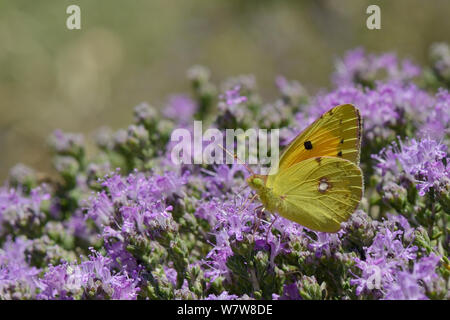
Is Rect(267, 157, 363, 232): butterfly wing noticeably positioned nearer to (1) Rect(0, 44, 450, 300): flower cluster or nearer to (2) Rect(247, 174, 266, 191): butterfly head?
(2) Rect(247, 174, 266, 191): butterfly head

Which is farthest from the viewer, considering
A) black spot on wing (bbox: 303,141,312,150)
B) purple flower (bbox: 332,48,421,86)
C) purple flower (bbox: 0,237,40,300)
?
purple flower (bbox: 332,48,421,86)

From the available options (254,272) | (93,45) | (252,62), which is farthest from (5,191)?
(252,62)

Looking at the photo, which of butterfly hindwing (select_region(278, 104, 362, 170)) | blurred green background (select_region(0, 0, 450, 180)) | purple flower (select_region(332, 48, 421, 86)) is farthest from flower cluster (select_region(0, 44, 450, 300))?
blurred green background (select_region(0, 0, 450, 180))

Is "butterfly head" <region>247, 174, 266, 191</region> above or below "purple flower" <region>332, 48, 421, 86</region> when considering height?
below

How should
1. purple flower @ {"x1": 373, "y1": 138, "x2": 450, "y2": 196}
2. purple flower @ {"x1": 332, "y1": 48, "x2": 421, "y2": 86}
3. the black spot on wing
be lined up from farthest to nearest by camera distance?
purple flower @ {"x1": 332, "y1": 48, "x2": 421, "y2": 86} < purple flower @ {"x1": 373, "y1": 138, "x2": 450, "y2": 196} < the black spot on wing

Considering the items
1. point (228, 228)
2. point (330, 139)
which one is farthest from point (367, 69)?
point (228, 228)

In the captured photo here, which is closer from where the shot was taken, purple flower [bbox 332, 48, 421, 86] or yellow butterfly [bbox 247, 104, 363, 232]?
yellow butterfly [bbox 247, 104, 363, 232]

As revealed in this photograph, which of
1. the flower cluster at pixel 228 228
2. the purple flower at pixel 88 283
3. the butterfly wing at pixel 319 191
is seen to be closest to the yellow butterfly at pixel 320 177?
the butterfly wing at pixel 319 191
